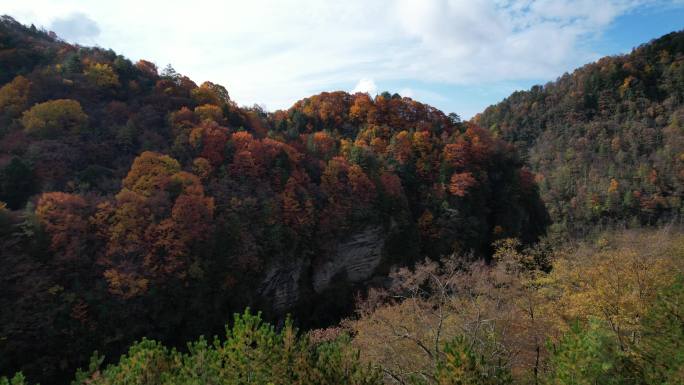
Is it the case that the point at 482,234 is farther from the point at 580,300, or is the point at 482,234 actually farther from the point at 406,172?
the point at 580,300

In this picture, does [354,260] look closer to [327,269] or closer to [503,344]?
[327,269]

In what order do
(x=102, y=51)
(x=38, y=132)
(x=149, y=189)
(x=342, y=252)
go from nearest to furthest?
(x=149, y=189)
(x=38, y=132)
(x=342, y=252)
(x=102, y=51)

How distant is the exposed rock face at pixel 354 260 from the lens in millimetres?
31188

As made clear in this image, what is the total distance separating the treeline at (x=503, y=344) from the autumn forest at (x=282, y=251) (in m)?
0.06

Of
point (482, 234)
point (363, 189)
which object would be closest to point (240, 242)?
point (363, 189)

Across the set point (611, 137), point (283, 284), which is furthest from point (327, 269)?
point (611, 137)

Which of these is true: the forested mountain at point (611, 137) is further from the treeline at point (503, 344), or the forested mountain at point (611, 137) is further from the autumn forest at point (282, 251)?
the treeline at point (503, 344)

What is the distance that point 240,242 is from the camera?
86.1ft

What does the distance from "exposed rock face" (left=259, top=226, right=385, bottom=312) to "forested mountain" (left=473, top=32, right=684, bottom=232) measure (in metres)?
45.2

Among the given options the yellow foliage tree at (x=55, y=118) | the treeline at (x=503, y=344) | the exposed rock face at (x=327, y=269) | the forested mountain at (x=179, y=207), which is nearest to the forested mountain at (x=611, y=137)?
the forested mountain at (x=179, y=207)

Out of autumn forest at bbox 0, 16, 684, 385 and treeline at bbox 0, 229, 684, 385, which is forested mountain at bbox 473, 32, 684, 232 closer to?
autumn forest at bbox 0, 16, 684, 385

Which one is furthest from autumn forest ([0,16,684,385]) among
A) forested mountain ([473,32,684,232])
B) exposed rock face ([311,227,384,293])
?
forested mountain ([473,32,684,232])

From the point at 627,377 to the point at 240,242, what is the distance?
2178cm

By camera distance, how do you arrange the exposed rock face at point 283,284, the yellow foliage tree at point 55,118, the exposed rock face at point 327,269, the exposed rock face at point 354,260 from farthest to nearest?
the exposed rock face at point 354,260 < the exposed rock face at point 327,269 < the exposed rock face at point 283,284 < the yellow foliage tree at point 55,118
